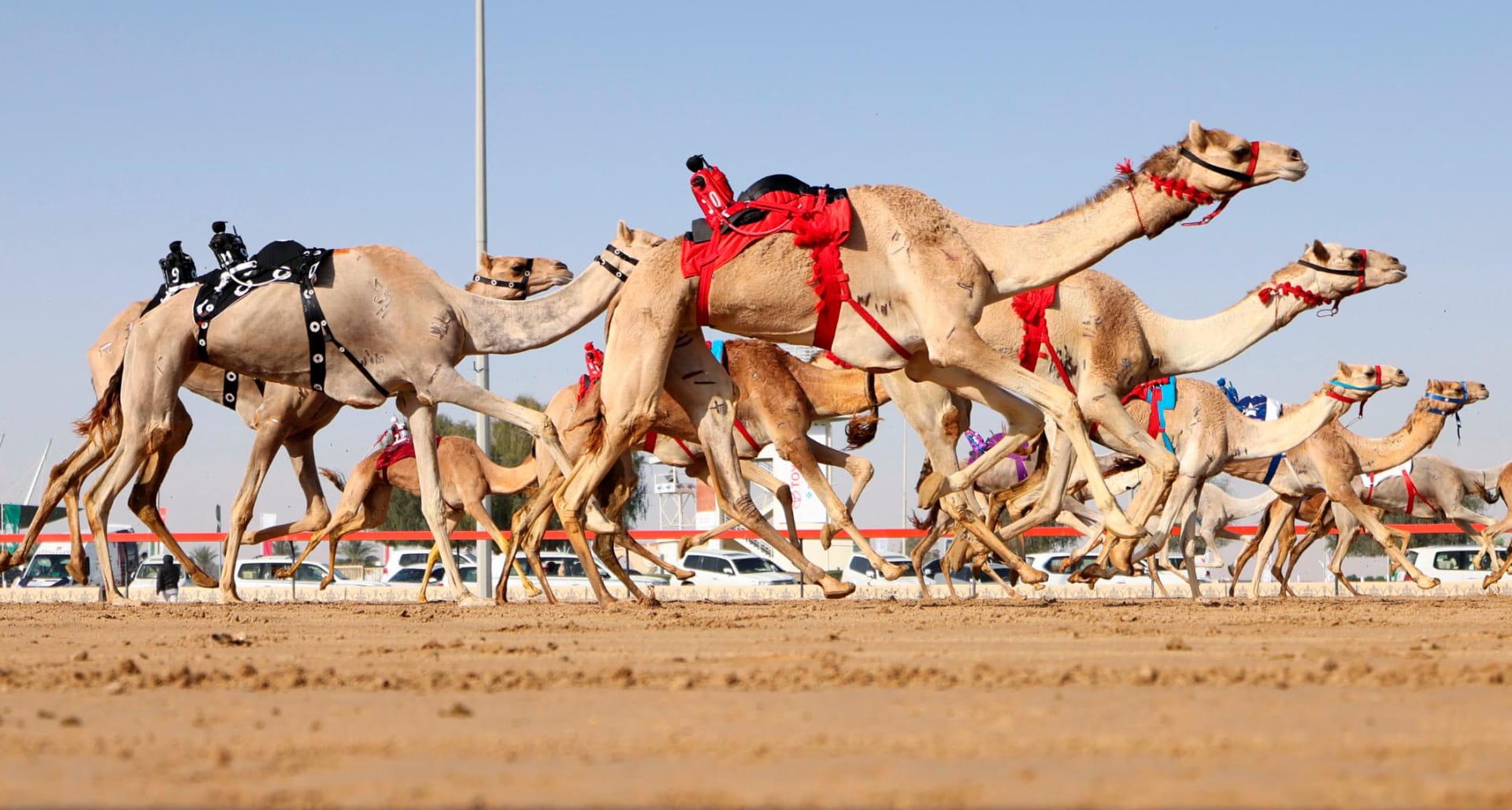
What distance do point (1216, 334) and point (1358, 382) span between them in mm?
4222

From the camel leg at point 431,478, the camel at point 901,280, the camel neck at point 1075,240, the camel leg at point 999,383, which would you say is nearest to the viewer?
the camel leg at point 999,383

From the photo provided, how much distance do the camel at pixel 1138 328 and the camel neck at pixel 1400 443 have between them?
6575 mm

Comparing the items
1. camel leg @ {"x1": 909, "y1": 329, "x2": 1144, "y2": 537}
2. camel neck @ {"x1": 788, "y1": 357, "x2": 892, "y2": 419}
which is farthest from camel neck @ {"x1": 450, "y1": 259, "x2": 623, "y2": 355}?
camel neck @ {"x1": 788, "y1": 357, "x2": 892, "y2": 419}

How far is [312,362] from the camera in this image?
12797 mm

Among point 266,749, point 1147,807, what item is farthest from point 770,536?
point 1147,807

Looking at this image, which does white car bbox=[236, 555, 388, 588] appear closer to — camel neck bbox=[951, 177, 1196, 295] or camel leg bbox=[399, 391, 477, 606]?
camel leg bbox=[399, 391, 477, 606]

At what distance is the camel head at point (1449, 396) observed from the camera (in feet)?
66.0

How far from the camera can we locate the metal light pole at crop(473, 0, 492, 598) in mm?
21094

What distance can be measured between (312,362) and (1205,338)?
699 centimetres

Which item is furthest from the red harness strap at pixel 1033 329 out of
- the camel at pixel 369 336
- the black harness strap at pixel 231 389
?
the black harness strap at pixel 231 389

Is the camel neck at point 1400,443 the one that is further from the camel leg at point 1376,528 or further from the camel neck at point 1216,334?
the camel neck at point 1216,334

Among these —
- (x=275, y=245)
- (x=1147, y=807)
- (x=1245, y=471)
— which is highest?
(x=275, y=245)

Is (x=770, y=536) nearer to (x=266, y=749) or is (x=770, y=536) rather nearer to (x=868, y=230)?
(x=868, y=230)

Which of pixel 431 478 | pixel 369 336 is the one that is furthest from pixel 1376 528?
pixel 369 336
